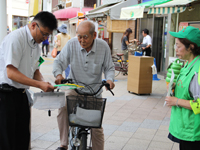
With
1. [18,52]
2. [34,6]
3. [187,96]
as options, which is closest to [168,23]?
[187,96]

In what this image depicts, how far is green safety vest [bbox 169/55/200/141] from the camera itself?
2328mm

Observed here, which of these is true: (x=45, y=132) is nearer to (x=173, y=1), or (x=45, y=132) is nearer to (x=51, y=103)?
(x=51, y=103)

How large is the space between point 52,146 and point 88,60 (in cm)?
167

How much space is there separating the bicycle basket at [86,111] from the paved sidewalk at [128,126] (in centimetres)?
150

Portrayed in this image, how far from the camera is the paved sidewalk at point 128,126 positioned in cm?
427

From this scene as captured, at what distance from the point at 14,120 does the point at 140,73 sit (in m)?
5.33

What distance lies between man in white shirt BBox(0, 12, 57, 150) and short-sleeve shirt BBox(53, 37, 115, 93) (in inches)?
23.0

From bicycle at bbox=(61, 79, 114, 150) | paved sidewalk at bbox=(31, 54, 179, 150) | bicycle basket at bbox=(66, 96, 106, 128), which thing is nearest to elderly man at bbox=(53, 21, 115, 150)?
bicycle at bbox=(61, 79, 114, 150)

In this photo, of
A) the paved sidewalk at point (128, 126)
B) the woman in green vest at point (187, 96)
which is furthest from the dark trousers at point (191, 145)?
the paved sidewalk at point (128, 126)

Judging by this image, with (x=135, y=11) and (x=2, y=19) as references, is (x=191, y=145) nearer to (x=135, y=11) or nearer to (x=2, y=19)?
(x=2, y=19)

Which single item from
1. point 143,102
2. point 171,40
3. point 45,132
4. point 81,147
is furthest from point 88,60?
point 171,40

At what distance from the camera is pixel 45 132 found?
4746 mm

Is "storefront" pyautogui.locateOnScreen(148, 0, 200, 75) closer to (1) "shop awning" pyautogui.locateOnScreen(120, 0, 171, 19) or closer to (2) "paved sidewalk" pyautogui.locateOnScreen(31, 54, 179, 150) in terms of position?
(1) "shop awning" pyautogui.locateOnScreen(120, 0, 171, 19)

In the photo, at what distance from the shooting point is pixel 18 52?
8.44 ft
